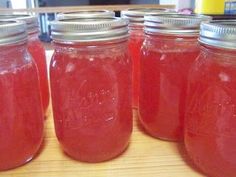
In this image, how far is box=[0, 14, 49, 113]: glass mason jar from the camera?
487 millimetres

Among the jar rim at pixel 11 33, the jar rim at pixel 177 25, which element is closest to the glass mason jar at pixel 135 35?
the jar rim at pixel 177 25

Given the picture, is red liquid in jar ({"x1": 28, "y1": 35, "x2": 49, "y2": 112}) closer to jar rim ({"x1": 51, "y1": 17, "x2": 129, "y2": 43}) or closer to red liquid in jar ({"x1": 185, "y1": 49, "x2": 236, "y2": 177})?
jar rim ({"x1": 51, "y1": 17, "x2": 129, "y2": 43})

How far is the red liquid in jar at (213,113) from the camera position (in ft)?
1.16

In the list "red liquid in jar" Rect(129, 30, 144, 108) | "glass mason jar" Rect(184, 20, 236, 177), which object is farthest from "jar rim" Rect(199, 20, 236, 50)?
"red liquid in jar" Rect(129, 30, 144, 108)

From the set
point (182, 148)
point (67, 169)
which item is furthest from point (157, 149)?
point (67, 169)

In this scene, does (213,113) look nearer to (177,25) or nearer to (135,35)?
(177,25)

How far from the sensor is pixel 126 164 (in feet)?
1.41

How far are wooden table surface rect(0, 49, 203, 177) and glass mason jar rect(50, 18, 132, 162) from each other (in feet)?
0.05

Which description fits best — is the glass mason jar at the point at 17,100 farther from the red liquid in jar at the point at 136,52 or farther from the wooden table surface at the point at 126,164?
the red liquid in jar at the point at 136,52

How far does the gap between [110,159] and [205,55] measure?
199 mm

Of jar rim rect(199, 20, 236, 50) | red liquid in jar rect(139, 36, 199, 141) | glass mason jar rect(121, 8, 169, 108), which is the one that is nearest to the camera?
jar rim rect(199, 20, 236, 50)

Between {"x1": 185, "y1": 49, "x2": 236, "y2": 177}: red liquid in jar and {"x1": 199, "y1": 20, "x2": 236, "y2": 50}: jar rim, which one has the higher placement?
{"x1": 199, "y1": 20, "x2": 236, "y2": 50}: jar rim

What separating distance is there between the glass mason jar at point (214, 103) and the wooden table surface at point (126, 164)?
39 mm

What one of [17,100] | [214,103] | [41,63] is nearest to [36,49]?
[41,63]
